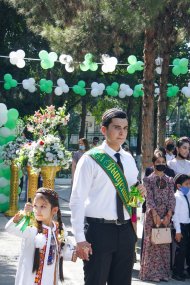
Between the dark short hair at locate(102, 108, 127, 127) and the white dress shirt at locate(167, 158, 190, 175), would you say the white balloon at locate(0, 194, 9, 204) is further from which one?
the dark short hair at locate(102, 108, 127, 127)

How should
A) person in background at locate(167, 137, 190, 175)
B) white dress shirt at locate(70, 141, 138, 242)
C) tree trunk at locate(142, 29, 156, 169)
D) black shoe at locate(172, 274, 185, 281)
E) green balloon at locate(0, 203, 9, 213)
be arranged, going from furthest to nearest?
green balloon at locate(0, 203, 9, 213)
tree trunk at locate(142, 29, 156, 169)
person in background at locate(167, 137, 190, 175)
black shoe at locate(172, 274, 185, 281)
white dress shirt at locate(70, 141, 138, 242)

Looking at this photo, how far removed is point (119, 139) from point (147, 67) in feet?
26.8

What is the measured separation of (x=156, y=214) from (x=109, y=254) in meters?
3.14

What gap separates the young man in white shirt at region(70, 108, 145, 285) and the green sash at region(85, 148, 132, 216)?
0.08 ft

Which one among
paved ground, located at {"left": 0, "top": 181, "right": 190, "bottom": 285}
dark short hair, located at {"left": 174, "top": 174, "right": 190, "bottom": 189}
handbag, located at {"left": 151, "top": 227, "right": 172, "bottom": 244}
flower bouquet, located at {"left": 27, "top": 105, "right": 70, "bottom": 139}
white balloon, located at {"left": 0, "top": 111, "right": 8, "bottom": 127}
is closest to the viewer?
paved ground, located at {"left": 0, "top": 181, "right": 190, "bottom": 285}

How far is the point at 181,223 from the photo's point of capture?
27.1ft

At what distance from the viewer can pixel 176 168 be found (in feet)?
30.3

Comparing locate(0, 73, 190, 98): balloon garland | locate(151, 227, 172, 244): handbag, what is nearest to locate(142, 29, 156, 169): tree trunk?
locate(151, 227, 172, 244): handbag

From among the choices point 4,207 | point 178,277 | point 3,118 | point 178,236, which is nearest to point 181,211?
point 178,236

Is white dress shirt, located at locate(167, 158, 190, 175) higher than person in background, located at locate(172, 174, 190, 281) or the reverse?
higher

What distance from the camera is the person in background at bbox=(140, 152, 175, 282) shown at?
26.1 feet

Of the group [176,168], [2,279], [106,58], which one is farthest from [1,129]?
[2,279]

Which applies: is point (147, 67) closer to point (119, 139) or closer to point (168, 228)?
point (168, 228)

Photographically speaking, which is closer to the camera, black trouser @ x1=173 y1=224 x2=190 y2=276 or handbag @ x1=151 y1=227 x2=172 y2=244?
handbag @ x1=151 y1=227 x2=172 y2=244
